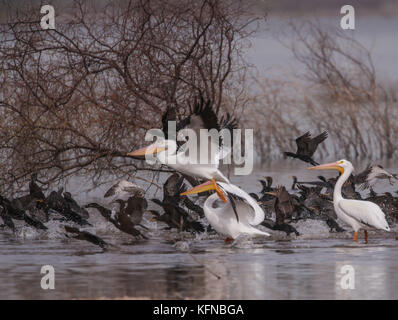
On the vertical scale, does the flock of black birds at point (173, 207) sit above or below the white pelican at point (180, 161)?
A: below

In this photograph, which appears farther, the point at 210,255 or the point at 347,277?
the point at 210,255

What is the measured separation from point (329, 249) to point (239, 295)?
3.40 meters

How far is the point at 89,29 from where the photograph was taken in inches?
592

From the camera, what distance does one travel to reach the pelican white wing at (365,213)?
12078 millimetres

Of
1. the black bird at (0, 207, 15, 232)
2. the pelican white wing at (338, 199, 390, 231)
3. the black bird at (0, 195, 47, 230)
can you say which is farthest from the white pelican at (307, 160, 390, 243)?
the black bird at (0, 207, 15, 232)

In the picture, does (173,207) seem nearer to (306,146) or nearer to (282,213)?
(282,213)

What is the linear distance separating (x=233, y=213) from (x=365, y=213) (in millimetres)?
1732

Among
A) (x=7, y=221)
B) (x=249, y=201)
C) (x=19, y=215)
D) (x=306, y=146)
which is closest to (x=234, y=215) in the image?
(x=249, y=201)

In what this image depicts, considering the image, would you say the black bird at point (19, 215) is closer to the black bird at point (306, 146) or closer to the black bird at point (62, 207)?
the black bird at point (62, 207)

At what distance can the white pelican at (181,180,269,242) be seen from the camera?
11625 millimetres

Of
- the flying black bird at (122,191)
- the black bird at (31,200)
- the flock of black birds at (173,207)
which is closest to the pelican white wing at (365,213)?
the flock of black birds at (173,207)

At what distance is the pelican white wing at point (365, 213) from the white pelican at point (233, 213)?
1346 millimetres
